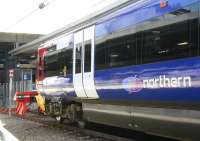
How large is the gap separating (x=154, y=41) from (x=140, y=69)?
0.69 meters

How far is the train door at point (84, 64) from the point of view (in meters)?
12.8

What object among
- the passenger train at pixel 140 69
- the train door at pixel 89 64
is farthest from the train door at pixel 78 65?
the train door at pixel 89 64

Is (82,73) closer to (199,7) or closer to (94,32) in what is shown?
(94,32)

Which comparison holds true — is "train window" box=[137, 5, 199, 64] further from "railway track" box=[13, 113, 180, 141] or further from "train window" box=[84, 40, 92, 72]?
"railway track" box=[13, 113, 180, 141]

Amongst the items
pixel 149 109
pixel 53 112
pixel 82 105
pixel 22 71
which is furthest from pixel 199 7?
pixel 22 71

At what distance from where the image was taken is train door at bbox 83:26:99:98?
500 inches

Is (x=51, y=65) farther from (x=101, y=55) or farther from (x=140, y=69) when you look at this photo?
(x=140, y=69)

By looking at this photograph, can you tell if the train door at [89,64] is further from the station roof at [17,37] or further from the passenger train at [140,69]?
the station roof at [17,37]

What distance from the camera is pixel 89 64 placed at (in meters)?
13.0

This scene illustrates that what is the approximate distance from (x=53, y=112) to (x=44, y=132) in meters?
1.76

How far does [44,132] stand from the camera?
600 inches

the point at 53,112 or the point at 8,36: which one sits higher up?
the point at 8,36

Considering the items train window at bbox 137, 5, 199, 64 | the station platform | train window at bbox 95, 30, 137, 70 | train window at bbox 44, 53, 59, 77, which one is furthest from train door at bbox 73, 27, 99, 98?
train window at bbox 137, 5, 199, 64

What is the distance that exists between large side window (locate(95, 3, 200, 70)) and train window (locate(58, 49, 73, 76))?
236 centimetres
